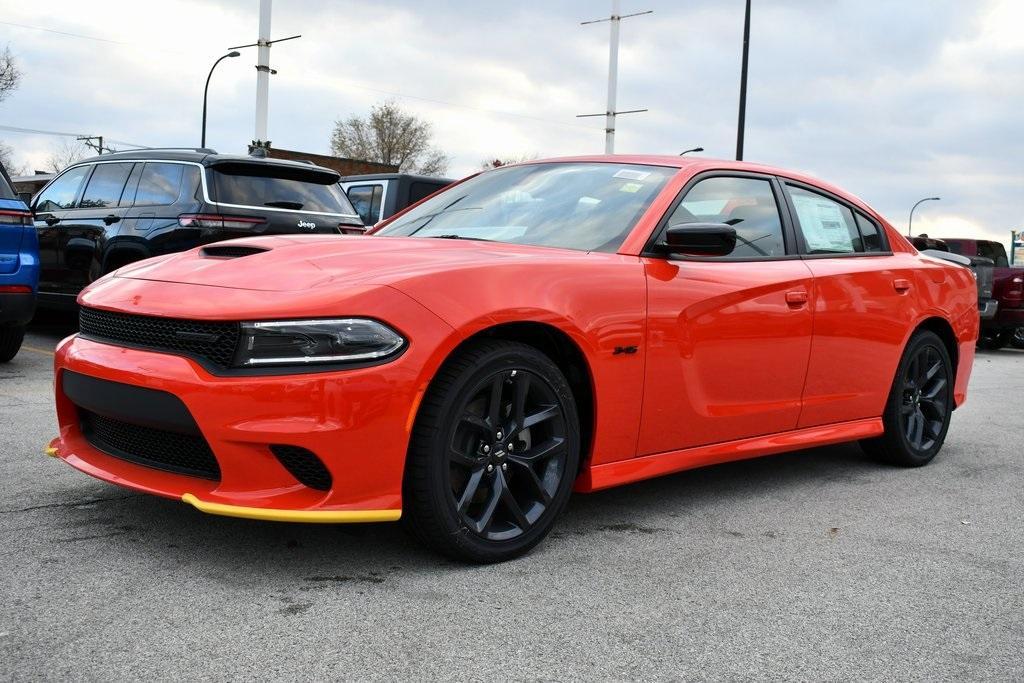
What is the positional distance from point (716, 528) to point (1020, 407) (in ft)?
17.5

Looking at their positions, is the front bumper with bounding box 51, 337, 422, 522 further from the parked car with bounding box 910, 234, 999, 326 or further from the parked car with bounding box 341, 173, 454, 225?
the parked car with bounding box 910, 234, 999, 326

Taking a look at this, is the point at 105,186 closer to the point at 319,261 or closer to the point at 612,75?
the point at 319,261

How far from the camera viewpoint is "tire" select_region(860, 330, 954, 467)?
5309 millimetres

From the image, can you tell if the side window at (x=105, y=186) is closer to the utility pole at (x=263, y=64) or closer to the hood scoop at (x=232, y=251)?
the hood scoop at (x=232, y=251)

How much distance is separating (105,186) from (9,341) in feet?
7.16

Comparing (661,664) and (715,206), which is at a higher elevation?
(715,206)

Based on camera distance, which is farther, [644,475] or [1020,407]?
[1020,407]

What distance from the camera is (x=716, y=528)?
4.01m

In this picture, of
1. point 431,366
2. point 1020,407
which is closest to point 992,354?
point 1020,407

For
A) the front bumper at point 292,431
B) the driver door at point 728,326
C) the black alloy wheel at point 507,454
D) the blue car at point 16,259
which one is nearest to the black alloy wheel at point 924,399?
the driver door at point 728,326

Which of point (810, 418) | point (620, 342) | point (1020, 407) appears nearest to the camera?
point (620, 342)

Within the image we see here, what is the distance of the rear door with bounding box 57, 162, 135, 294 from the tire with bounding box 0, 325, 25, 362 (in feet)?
4.41

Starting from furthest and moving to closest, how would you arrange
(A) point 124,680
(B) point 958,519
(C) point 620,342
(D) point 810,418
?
1. (D) point 810,418
2. (B) point 958,519
3. (C) point 620,342
4. (A) point 124,680

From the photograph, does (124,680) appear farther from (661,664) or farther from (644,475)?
(644,475)
